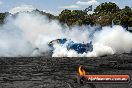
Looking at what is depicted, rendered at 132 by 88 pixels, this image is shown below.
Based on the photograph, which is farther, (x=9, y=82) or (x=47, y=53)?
(x=47, y=53)

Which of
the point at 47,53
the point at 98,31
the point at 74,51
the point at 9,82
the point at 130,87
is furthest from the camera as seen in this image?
the point at 98,31

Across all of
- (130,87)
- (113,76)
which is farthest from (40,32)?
(113,76)

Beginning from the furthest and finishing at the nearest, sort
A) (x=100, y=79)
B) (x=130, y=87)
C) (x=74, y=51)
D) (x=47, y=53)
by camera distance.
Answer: (x=47, y=53), (x=74, y=51), (x=130, y=87), (x=100, y=79)

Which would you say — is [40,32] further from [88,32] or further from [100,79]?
[100,79]

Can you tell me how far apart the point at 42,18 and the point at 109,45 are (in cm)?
2208

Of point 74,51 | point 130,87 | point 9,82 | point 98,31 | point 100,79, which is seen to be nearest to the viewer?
point 100,79

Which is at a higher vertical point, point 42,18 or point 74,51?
point 42,18

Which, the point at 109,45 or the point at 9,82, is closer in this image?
the point at 9,82

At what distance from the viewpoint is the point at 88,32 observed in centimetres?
10231

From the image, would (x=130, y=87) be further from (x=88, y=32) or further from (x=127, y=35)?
(x=88, y=32)

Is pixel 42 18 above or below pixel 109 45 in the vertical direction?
above

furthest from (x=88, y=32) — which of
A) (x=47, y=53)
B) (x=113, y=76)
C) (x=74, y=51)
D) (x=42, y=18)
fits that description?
(x=113, y=76)

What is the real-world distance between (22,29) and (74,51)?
93.3 ft

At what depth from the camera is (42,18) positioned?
99.2 m
